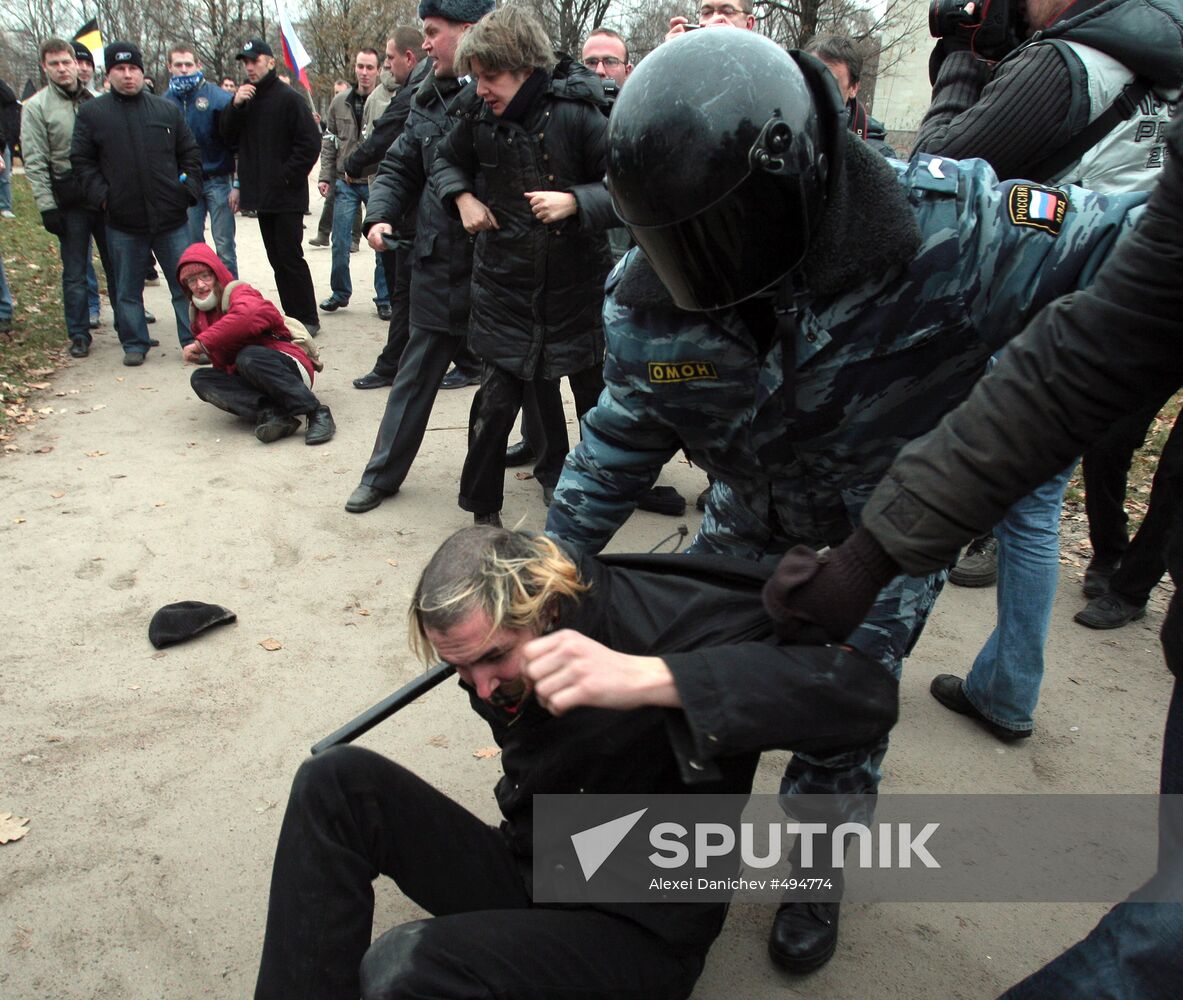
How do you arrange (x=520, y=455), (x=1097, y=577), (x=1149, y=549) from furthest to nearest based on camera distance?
(x=520, y=455)
(x=1097, y=577)
(x=1149, y=549)

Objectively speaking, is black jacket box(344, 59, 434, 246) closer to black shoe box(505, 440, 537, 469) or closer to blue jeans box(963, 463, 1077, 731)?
black shoe box(505, 440, 537, 469)

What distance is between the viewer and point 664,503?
15.2 ft

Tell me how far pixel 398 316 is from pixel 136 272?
2.42 meters

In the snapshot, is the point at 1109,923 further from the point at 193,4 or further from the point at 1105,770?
the point at 193,4

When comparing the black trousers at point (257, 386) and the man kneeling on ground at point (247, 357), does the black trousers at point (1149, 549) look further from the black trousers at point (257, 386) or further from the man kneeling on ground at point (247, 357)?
the black trousers at point (257, 386)

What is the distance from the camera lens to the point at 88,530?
14.5 ft

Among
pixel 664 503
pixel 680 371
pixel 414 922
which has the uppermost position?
pixel 680 371

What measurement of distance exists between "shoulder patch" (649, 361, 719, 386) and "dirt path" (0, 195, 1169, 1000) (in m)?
1.15

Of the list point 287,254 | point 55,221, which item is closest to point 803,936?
point 287,254

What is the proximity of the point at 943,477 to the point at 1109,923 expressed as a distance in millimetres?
658

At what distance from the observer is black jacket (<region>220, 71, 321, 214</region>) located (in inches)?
273

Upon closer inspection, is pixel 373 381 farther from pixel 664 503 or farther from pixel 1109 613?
pixel 1109 613

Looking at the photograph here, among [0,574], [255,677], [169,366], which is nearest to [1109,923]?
[255,677]

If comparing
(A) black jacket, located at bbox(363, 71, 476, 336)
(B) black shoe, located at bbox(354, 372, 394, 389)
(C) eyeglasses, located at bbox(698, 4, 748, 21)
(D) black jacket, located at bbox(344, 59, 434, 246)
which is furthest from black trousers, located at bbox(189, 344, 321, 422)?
(C) eyeglasses, located at bbox(698, 4, 748, 21)
